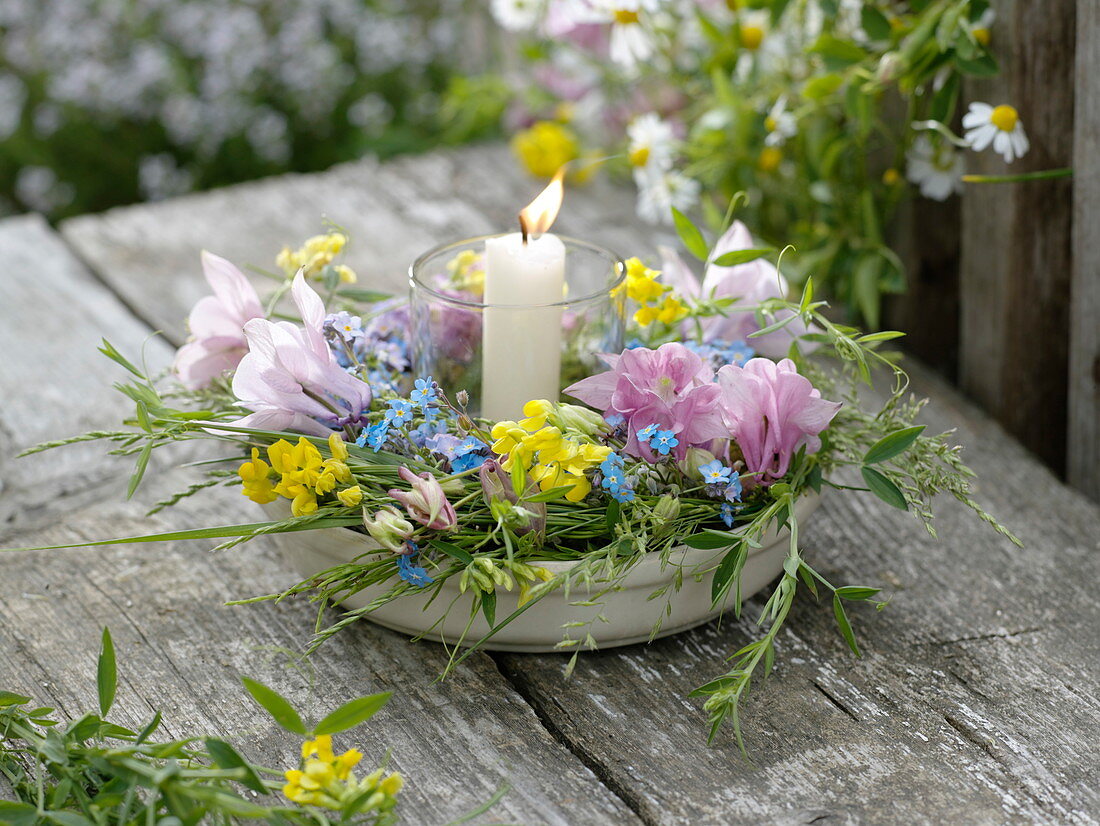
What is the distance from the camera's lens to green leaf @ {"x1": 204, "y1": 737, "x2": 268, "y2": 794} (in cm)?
61

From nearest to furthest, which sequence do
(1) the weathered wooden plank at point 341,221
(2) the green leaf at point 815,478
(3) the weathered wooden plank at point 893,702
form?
(3) the weathered wooden plank at point 893,702, (2) the green leaf at point 815,478, (1) the weathered wooden plank at point 341,221

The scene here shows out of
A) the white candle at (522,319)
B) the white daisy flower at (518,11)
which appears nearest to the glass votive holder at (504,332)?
the white candle at (522,319)

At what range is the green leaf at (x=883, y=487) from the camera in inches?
30.0

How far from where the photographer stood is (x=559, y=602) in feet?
2.54

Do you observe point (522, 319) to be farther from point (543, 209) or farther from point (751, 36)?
point (751, 36)

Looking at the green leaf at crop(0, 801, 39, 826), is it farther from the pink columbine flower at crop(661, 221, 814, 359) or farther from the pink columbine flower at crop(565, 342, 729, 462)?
the pink columbine flower at crop(661, 221, 814, 359)

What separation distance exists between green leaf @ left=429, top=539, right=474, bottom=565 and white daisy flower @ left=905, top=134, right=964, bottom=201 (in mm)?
755

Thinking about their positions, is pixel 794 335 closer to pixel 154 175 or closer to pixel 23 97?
pixel 154 175

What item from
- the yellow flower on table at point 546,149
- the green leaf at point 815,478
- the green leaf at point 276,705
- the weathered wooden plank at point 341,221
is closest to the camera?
the green leaf at point 276,705

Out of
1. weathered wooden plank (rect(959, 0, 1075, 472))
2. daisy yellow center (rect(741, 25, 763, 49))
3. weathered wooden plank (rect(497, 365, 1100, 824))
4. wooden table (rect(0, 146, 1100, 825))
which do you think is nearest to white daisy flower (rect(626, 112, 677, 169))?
daisy yellow center (rect(741, 25, 763, 49))

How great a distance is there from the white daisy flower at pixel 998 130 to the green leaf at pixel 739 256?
1.02 ft

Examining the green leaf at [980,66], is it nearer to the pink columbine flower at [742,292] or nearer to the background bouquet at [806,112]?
the background bouquet at [806,112]

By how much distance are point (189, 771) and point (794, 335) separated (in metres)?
0.54

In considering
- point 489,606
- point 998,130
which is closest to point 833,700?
point 489,606
